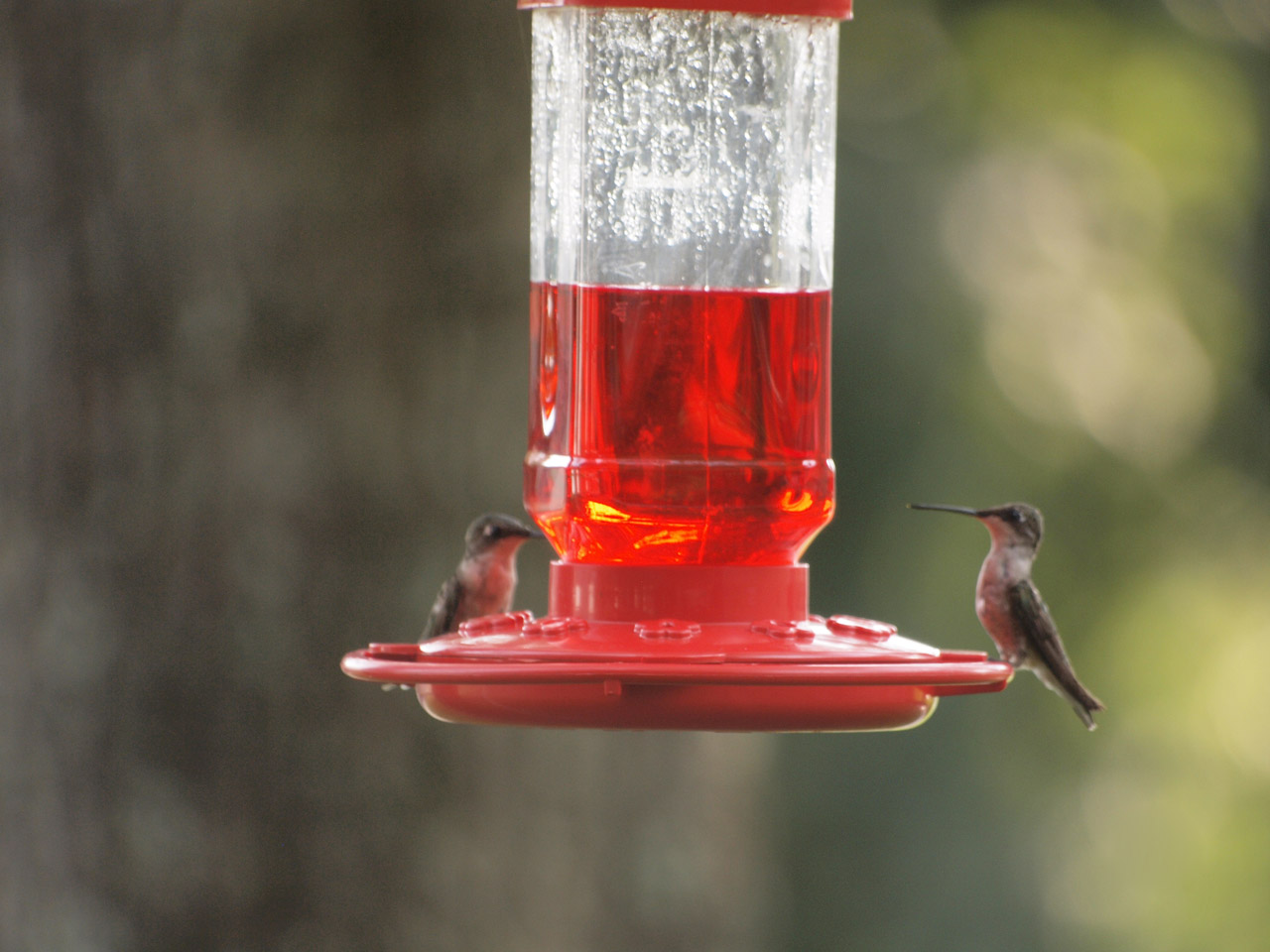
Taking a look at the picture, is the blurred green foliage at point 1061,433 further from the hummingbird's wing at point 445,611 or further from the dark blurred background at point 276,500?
the hummingbird's wing at point 445,611

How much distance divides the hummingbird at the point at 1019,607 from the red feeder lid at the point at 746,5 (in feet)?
5.39

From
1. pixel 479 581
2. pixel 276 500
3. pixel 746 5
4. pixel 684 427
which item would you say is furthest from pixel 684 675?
pixel 276 500

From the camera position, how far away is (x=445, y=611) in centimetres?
419

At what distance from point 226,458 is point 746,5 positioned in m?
2.10

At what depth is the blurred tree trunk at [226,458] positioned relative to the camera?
423cm

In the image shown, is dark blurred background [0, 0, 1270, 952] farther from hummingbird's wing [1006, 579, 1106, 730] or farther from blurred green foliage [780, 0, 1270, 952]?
blurred green foliage [780, 0, 1270, 952]

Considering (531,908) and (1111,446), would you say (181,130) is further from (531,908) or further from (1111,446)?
(1111,446)

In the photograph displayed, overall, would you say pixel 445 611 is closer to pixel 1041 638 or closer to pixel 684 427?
pixel 1041 638

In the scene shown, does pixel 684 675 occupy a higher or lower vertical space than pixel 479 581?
higher

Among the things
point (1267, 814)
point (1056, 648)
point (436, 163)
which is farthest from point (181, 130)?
point (1267, 814)

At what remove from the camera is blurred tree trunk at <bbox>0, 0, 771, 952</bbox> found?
4.23 metres

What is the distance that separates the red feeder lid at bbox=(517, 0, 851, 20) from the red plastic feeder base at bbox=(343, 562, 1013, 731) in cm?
93

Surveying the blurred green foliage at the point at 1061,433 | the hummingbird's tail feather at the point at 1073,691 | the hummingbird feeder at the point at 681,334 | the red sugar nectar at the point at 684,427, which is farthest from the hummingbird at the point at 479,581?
the blurred green foliage at the point at 1061,433

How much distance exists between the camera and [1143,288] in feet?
30.5
